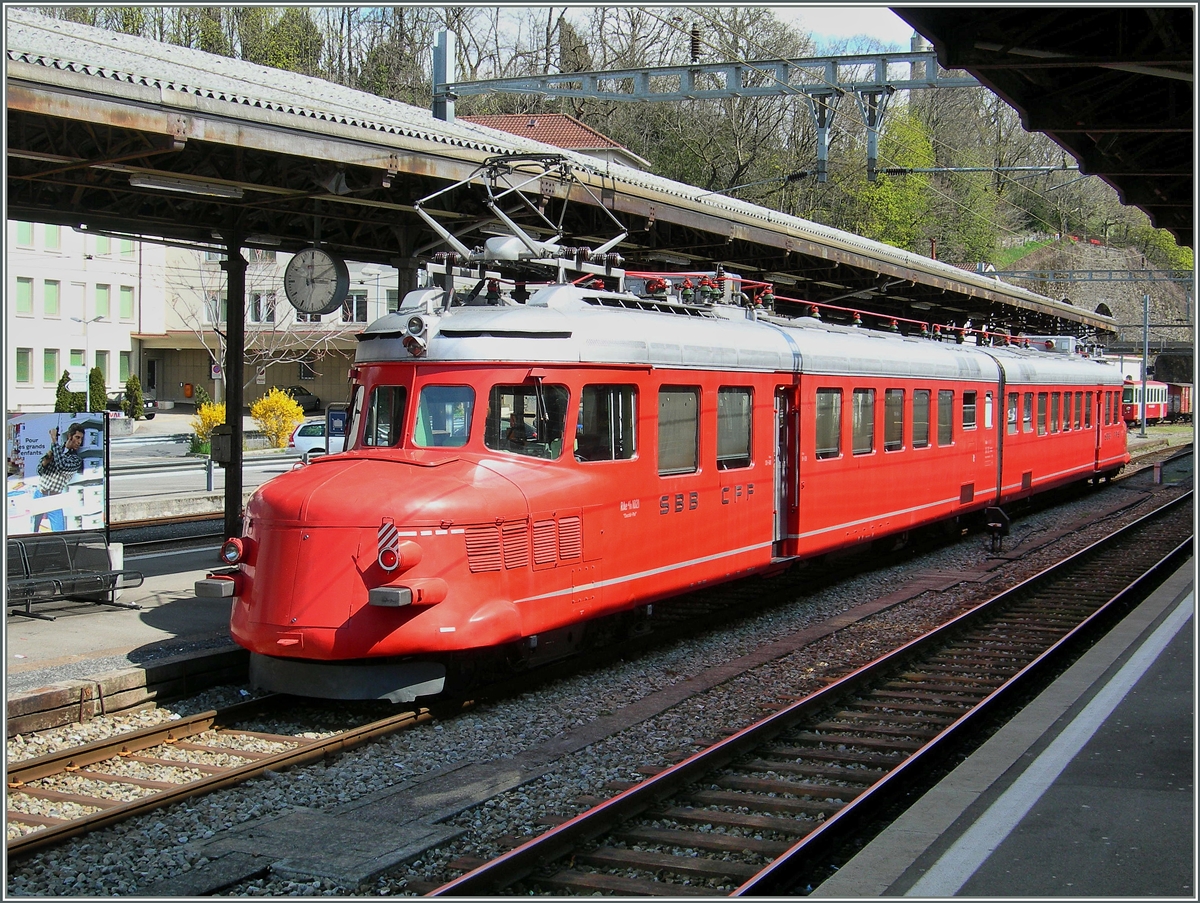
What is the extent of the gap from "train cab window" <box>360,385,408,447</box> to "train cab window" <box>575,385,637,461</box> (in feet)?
4.78

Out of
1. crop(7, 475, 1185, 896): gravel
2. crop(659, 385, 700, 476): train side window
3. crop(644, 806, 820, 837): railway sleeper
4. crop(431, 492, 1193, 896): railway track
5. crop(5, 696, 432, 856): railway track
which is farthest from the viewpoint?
crop(659, 385, 700, 476): train side window

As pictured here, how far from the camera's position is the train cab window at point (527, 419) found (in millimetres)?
9391

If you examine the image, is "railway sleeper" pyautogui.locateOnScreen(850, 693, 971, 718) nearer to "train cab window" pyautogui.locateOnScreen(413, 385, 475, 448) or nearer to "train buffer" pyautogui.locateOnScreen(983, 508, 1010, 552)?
"train cab window" pyautogui.locateOnScreen(413, 385, 475, 448)

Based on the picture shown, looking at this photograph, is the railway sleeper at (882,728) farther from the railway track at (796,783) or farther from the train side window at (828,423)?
the train side window at (828,423)

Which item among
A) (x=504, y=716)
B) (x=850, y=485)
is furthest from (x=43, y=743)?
(x=850, y=485)

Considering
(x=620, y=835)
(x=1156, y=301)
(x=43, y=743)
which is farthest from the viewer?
(x=1156, y=301)

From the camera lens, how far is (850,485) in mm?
14539

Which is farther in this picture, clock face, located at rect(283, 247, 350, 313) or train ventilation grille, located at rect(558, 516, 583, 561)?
clock face, located at rect(283, 247, 350, 313)

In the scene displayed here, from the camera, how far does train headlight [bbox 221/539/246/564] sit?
8977 mm

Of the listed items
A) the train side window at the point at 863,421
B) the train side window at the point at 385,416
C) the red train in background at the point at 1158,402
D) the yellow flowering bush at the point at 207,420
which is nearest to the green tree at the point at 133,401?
the yellow flowering bush at the point at 207,420

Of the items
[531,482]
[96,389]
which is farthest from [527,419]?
[96,389]

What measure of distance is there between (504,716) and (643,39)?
49095mm

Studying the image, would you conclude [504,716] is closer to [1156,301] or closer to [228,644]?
[228,644]

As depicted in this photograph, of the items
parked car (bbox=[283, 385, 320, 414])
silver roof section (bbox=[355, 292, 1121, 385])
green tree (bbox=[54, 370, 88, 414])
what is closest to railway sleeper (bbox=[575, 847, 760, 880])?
silver roof section (bbox=[355, 292, 1121, 385])
